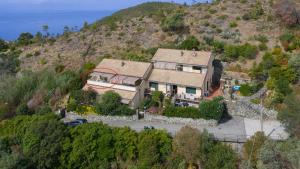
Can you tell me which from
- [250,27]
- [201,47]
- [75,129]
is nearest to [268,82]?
[201,47]

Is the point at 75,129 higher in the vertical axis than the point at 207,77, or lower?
lower

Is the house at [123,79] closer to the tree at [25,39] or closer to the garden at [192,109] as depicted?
the garden at [192,109]

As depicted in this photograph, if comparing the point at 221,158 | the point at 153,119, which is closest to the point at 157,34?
the point at 153,119

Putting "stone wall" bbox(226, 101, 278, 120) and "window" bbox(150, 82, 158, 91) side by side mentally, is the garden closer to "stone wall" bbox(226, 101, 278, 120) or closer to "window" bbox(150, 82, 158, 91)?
"stone wall" bbox(226, 101, 278, 120)

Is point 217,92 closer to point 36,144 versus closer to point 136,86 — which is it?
point 136,86

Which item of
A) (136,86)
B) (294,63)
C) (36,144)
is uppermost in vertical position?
(294,63)

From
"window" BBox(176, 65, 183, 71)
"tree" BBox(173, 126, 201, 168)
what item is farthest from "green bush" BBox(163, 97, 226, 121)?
"window" BBox(176, 65, 183, 71)
